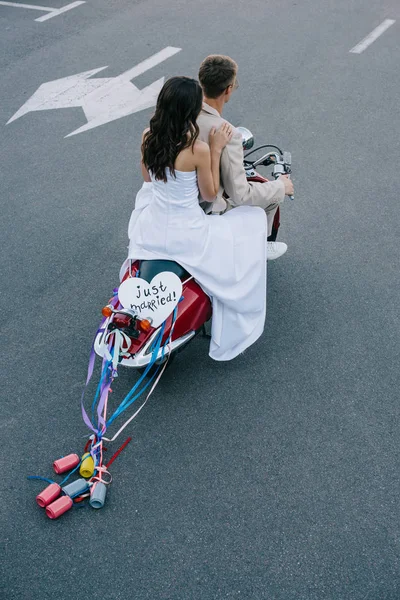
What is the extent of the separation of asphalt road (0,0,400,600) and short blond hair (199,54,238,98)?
5.26 ft

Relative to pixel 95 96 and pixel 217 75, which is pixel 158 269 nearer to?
pixel 217 75

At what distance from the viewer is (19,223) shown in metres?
5.31

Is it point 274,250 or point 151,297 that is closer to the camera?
point 151,297

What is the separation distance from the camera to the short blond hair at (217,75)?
12.1 ft

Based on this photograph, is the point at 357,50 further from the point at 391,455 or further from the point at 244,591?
the point at 244,591

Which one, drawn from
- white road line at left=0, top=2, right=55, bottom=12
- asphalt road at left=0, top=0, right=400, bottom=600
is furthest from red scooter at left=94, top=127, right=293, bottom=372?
white road line at left=0, top=2, right=55, bottom=12

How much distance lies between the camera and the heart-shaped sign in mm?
3441

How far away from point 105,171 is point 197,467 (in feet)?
11.6

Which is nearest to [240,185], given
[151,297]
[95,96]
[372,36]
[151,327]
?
[151,297]

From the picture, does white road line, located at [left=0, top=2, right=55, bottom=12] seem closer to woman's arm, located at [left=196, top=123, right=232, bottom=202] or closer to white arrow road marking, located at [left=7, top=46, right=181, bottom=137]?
white arrow road marking, located at [left=7, top=46, right=181, bottom=137]

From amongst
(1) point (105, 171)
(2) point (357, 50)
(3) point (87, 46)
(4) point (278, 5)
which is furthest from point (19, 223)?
(4) point (278, 5)

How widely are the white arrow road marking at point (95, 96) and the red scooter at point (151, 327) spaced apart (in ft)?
11.7

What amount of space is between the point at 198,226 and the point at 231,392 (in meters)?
1.06

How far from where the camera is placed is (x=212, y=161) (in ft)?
11.9
